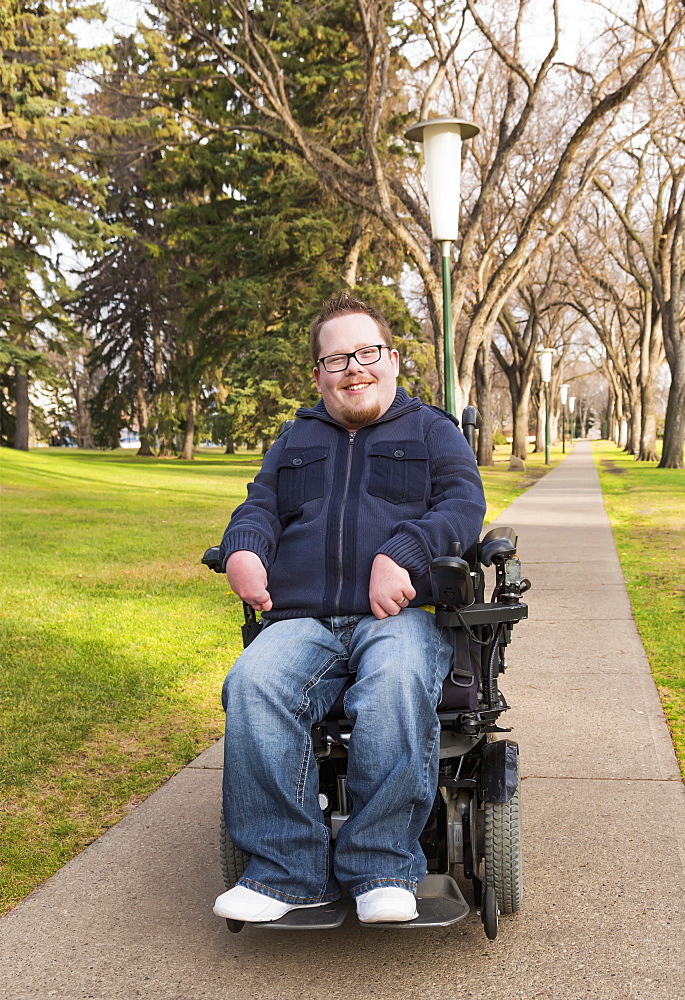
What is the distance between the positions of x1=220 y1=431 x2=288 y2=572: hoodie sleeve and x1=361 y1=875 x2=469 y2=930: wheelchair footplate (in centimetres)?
101

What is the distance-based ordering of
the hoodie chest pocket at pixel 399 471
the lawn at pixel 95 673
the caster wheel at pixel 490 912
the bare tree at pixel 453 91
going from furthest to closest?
the bare tree at pixel 453 91 → the lawn at pixel 95 673 → the hoodie chest pocket at pixel 399 471 → the caster wheel at pixel 490 912

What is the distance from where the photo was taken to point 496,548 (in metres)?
2.93

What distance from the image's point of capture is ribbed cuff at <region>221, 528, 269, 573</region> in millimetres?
2965

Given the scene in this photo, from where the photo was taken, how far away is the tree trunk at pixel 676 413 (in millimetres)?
25859

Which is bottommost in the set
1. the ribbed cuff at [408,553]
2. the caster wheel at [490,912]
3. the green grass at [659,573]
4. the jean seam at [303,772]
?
the green grass at [659,573]

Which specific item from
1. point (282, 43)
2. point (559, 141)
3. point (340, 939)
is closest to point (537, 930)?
point (340, 939)

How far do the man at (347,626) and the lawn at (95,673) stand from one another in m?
1.04

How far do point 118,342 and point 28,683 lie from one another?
1325 inches

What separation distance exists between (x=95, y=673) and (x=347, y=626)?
10.00ft

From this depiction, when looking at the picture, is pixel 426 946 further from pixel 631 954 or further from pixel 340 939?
pixel 631 954

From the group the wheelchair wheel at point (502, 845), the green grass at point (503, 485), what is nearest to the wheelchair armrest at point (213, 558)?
the wheelchair wheel at point (502, 845)

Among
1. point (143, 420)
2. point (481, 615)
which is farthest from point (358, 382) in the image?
point (143, 420)

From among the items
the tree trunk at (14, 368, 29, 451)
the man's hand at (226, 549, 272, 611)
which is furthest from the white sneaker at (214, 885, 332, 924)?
the tree trunk at (14, 368, 29, 451)

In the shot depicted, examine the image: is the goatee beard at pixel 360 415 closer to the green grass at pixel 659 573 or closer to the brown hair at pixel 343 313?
the brown hair at pixel 343 313
